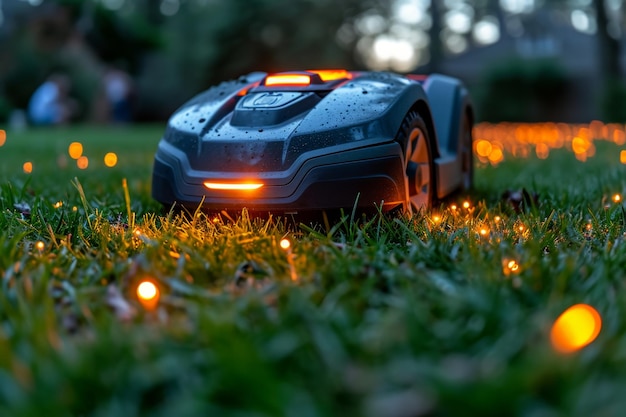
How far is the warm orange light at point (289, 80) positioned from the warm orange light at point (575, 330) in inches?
69.7

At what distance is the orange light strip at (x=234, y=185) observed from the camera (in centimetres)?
285

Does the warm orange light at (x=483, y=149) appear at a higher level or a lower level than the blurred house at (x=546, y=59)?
higher

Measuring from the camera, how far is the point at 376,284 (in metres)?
2.16

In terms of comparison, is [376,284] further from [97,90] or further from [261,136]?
[97,90]

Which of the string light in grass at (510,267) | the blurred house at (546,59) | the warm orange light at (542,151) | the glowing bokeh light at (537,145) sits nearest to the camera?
the string light in grass at (510,267)

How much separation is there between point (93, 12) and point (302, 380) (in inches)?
1279

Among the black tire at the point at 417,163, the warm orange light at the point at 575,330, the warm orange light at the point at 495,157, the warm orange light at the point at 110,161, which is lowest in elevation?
the warm orange light at the point at 495,157

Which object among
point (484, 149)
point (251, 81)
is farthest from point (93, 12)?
point (251, 81)

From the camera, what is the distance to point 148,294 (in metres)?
2.01

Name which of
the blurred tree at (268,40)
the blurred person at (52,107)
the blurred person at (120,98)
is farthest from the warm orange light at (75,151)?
the blurred tree at (268,40)

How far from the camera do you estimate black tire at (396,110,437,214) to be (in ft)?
10.0

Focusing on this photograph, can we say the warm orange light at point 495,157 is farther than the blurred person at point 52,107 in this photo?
No

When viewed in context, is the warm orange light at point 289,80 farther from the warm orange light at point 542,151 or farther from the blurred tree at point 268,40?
the blurred tree at point 268,40

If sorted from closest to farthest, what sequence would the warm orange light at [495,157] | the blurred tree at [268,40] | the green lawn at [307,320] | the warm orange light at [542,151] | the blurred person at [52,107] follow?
1. the green lawn at [307,320]
2. the warm orange light at [495,157]
3. the warm orange light at [542,151]
4. the blurred person at [52,107]
5. the blurred tree at [268,40]
